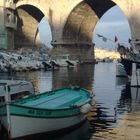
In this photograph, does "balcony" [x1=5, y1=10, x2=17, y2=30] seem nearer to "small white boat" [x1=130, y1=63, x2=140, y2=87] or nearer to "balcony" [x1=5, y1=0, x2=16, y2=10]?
"balcony" [x1=5, y1=0, x2=16, y2=10]

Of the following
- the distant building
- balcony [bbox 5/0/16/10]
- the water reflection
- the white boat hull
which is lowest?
the white boat hull

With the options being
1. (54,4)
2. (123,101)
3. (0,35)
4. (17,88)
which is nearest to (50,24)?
(54,4)

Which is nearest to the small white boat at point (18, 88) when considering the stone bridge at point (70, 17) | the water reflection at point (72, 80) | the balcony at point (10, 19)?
the water reflection at point (72, 80)

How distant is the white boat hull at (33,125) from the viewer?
48.3 ft

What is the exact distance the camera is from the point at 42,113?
15.3m

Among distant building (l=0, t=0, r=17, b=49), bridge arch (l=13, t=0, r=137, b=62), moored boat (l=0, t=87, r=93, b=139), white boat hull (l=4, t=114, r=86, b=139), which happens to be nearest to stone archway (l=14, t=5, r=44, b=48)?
bridge arch (l=13, t=0, r=137, b=62)

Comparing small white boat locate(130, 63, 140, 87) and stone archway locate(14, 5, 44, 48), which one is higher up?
stone archway locate(14, 5, 44, 48)

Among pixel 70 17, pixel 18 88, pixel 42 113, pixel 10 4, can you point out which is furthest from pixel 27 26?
pixel 42 113

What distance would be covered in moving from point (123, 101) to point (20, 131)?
498 inches

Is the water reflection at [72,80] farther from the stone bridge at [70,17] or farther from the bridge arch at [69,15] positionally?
the bridge arch at [69,15]

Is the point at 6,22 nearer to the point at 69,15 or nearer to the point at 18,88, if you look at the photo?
the point at 69,15

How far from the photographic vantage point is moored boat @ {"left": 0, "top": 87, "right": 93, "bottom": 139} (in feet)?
48.2

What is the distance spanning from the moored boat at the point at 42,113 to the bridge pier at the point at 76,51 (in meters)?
58.4

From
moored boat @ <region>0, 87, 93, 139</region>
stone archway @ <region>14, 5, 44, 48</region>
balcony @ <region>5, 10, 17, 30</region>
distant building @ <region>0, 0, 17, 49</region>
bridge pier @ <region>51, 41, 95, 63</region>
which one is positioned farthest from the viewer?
stone archway @ <region>14, 5, 44, 48</region>
